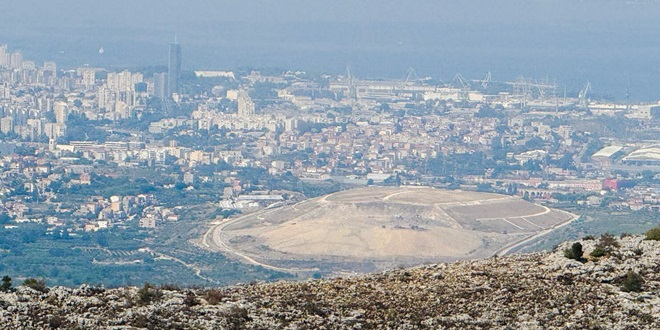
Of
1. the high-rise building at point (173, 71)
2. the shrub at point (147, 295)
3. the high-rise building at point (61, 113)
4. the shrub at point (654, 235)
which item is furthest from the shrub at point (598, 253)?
the high-rise building at point (173, 71)

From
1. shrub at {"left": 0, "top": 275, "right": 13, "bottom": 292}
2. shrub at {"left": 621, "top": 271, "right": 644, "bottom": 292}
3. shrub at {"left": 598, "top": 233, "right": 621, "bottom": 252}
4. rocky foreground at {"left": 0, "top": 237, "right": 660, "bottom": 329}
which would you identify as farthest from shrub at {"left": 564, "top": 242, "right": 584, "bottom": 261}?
shrub at {"left": 0, "top": 275, "right": 13, "bottom": 292}

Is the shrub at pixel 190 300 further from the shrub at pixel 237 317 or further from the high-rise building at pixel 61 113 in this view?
the high-rise building at pixel 61 113

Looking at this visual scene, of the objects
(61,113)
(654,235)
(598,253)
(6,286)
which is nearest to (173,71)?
(61,113)

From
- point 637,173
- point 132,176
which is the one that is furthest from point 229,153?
point 637,173

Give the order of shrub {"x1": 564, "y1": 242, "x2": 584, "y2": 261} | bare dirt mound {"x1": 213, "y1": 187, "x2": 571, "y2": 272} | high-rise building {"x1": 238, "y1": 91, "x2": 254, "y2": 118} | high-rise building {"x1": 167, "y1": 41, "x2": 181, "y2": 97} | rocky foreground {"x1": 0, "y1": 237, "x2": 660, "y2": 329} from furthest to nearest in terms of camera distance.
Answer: high-rise building {"x1": 167, "y1": 41, "x2": 181, "y2": 97} → high-rise building {"x1": 238, "y1": 91, "x2": 254, "y2": 118} → bare dirt mound {"x1": 213, "y1": 187, "x2": 571, "y2": 272} → shrub {"x1": 564, "y1": 242, "x2": 584, "y2": 261} → rocky foreground {"x1": 0, "y1": 237, "x2": 660, "y2": 329}

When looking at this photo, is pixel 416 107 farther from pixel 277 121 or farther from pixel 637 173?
pixel 637 173

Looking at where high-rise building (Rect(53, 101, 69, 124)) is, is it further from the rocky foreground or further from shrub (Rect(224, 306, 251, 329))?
shrub (Rect(224, 306, 251, 329))
